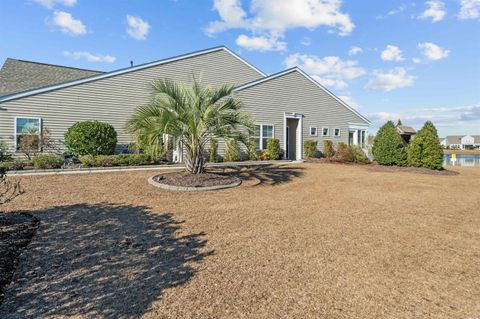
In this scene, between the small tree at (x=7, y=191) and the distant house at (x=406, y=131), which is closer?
the small tree at (x=7, y=191)

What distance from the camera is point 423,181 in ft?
34.8

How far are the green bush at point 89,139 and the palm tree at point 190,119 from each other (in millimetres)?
4802

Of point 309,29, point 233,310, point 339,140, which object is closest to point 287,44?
point 309,29

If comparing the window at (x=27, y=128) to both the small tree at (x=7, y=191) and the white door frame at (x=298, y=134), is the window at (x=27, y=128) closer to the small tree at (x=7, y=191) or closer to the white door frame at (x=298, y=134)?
the small tree at (x=7, y=191)

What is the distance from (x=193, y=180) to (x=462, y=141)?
4277 inches

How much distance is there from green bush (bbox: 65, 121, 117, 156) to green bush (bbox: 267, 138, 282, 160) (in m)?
9.05

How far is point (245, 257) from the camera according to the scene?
3826 mm

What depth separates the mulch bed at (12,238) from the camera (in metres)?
3.33

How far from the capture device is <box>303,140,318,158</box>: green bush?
1881 cm

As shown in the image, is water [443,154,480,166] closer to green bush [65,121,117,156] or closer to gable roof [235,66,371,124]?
gable roof [235,66,371,124]

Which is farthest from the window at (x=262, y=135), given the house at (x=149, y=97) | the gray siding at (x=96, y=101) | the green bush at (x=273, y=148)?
the gray siding at (x=96, y=101)

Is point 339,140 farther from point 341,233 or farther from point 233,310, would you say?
point 233,310

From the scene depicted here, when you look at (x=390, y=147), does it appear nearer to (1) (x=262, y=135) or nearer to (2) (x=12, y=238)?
(1) (x=262, y=135)

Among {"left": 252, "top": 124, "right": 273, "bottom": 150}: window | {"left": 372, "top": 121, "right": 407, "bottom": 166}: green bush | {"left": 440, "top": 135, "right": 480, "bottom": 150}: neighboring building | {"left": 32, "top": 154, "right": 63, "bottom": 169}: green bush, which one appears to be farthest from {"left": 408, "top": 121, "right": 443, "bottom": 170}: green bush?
{"left": 440, "top": 135, "right": 480, "bottom": 150}: neighboring building
